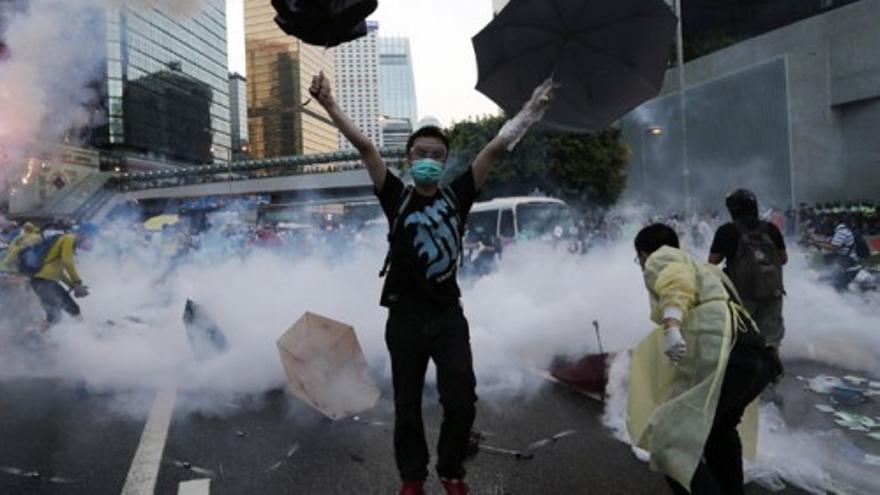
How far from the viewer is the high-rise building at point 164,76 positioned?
770 cm


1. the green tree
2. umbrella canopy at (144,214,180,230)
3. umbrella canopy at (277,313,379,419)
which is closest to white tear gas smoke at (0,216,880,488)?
umbrella canopy at (277,313,379,419)

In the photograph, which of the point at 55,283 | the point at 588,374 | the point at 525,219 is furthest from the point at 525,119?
the point at 525,219

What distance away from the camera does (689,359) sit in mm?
2475

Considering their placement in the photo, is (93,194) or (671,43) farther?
(93,194)

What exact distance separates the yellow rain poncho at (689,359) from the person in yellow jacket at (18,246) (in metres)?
8.01

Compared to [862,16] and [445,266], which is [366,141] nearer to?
[445,266]

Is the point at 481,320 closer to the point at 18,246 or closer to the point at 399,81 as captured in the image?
the point at 18,246

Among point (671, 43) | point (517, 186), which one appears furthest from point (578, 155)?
point (671, 43)

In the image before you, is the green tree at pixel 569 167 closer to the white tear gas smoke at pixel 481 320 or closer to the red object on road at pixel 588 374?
the white tear gas smoke at pixel 481 320

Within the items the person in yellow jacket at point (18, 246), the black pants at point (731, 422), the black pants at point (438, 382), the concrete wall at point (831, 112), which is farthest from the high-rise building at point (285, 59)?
the concrete wall at point (831, 112)

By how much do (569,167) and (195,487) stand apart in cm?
2591

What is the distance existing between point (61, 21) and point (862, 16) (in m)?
25.1

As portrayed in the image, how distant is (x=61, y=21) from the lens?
7715mm

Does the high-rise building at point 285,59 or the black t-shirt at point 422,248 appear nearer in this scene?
the black t-shirt at point 422,248
